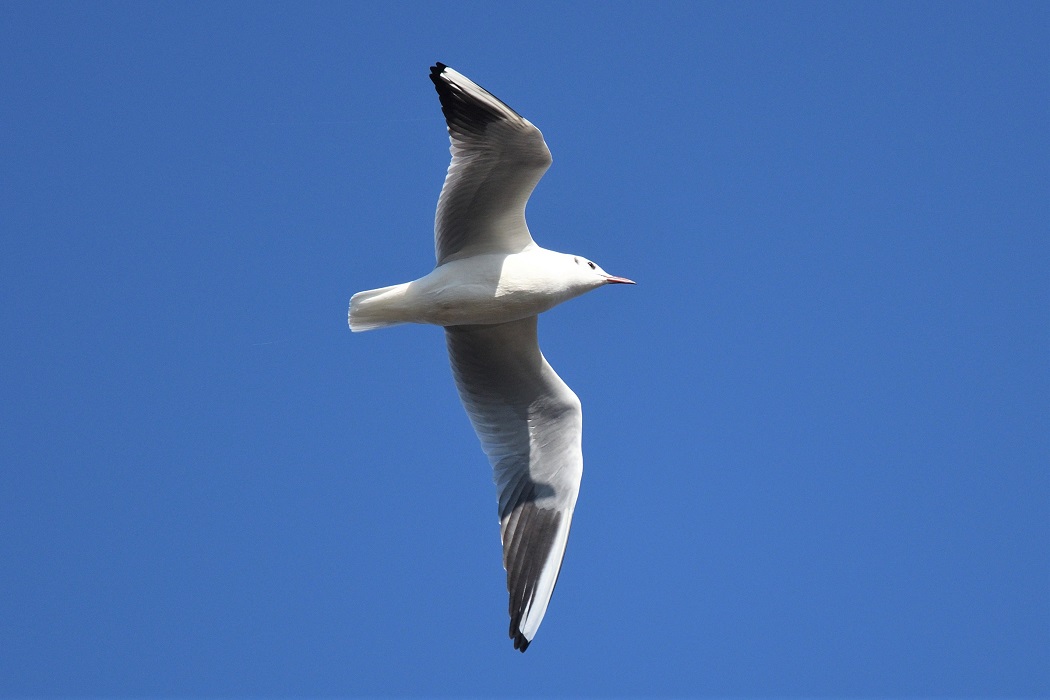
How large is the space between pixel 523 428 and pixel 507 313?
96 centimetres

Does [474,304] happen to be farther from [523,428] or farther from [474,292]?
[523,428]

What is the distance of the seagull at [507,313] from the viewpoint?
24.1 ft

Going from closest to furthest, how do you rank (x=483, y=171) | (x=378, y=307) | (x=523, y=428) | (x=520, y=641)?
(x=483, y=171), (x=378, y=307), (x=520, y=641), (x=523, y=428)

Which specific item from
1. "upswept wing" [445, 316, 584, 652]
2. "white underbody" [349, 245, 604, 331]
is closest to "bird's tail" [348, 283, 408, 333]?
"white underbody" [349, 245, 604, 331]

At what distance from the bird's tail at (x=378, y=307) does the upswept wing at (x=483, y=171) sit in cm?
45

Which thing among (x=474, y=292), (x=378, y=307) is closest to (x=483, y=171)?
(x=474, y=292)

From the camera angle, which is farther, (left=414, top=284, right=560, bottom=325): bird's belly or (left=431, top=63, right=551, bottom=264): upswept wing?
(left=414, top=284, right=560, bottom=325): bird's belly

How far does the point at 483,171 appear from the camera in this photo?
24.5 feet

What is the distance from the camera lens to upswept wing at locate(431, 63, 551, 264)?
7199mm

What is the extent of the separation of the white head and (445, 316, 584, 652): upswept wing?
0.51 m

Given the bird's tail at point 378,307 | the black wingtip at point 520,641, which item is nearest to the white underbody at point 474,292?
the bird's tail at point 378,307

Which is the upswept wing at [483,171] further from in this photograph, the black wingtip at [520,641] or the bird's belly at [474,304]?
the black wingtip at [520,641]

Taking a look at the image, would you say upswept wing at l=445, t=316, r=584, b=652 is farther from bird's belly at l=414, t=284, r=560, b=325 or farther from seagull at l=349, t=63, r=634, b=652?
bird's belly at l=414, t=284, r=560, b=325

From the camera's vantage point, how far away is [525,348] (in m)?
8.27
